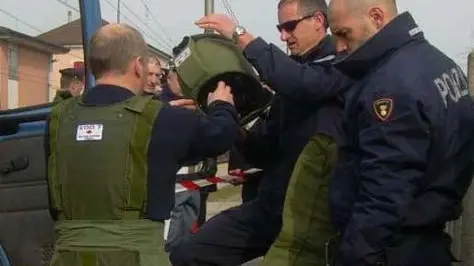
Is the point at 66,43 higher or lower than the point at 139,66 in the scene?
higher

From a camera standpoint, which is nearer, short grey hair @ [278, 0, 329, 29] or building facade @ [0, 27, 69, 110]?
short grey hair @ [278, 0, 329, 29]

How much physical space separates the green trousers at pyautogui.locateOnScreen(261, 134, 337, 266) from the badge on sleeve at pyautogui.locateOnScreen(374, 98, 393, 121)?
2.02ft

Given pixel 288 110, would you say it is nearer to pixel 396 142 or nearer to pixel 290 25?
pixel 290 25

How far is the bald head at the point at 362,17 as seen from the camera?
335 cm

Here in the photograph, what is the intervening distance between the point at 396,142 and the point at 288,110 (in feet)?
3.58

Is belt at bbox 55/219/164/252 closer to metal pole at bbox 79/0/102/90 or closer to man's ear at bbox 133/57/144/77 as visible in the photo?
man's ear at bbox 133/57/144/77

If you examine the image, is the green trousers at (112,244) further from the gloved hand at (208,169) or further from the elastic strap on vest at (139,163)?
the gloved hand at (208,169)

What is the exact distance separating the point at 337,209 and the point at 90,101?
1.05m

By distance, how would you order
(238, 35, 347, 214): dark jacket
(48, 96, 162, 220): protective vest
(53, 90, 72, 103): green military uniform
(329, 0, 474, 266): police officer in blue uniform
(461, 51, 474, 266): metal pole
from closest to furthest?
(329, 0, 474, 266): police officer in blue uniform, (48, 96, 162, 220): protective vest, (238, 35, 347, 214): dark jacket, (461, 51, 474, 266): metal pole, (53, 90, 72, 103): green military uniform

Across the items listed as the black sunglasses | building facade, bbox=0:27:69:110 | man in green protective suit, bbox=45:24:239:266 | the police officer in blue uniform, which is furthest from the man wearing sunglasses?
building facade, bbox=0:27:69:110

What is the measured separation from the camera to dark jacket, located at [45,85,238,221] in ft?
11.0

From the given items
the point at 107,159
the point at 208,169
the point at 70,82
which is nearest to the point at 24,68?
the point at 70,82

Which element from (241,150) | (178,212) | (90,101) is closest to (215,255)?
(241,150)

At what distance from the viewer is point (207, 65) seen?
3805 millimetres
